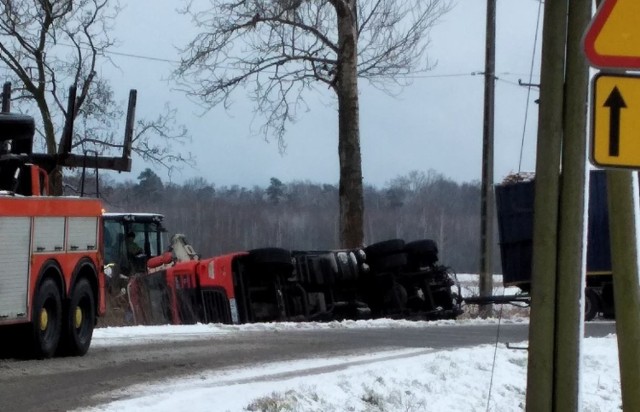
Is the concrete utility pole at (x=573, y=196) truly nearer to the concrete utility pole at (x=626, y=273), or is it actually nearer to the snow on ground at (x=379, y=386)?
the concrete utility pole at (x=626, y=273)

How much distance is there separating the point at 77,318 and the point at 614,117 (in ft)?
32.4

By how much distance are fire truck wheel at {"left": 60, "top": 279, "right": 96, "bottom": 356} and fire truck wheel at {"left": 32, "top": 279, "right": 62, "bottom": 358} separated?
123 millimetres

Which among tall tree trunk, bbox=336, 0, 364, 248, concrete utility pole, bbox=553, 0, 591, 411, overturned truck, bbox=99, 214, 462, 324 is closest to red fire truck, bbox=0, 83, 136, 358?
overturned truck, bbox=99, 214, 462, 324

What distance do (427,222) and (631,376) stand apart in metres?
61.7

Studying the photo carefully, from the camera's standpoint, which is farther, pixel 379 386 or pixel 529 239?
pixel 529 239

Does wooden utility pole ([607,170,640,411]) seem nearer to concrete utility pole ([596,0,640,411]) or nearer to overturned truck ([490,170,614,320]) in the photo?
concrete utility pole ([596,0,640,411])

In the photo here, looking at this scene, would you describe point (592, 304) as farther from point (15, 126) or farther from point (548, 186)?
point (548, 186)

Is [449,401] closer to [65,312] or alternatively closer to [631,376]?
[631,376]

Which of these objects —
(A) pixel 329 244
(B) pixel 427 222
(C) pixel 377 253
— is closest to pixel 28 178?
(C) pixel 377 253

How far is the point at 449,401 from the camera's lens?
1139cm

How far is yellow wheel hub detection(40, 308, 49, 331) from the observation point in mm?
13664

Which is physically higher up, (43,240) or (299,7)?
(299,7)

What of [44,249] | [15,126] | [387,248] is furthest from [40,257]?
[387,248]

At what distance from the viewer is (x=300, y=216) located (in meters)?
69.7
